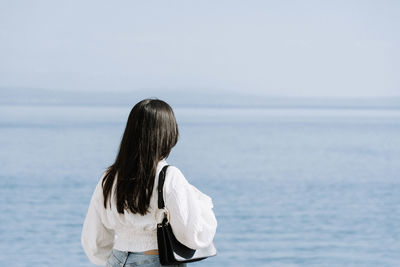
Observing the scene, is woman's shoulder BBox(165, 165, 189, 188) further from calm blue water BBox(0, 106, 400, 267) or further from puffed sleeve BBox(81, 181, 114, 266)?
calm blue water BBox(0, 106, 400, 267)

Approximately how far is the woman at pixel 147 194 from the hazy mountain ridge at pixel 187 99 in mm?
26008

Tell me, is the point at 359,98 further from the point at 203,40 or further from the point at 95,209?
the point at 95,209

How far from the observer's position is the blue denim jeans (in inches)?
61.8

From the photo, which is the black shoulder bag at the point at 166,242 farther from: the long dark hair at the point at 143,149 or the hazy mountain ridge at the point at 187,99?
the hazy mountain ridge at the point at 187,99

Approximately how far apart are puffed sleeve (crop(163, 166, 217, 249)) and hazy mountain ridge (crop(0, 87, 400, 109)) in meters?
26.0

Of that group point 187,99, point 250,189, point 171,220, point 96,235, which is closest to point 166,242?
point 171,220

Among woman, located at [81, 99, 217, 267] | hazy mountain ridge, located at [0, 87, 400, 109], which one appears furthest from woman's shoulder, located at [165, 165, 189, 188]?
hazy mountain ridge, located at [0, 87, 400, 109]

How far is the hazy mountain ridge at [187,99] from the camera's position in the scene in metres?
28.5

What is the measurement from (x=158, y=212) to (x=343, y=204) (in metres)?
8.83

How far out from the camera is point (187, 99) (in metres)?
29.5

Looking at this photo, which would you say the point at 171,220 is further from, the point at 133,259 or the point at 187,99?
the point at 187,99

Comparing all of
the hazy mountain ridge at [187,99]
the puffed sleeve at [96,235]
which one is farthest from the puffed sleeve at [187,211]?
the hazy mountain ridge at [187,99]

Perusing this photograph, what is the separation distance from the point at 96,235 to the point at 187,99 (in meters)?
27.9

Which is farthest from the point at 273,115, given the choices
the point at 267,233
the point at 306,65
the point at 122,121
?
the point at 267,233
